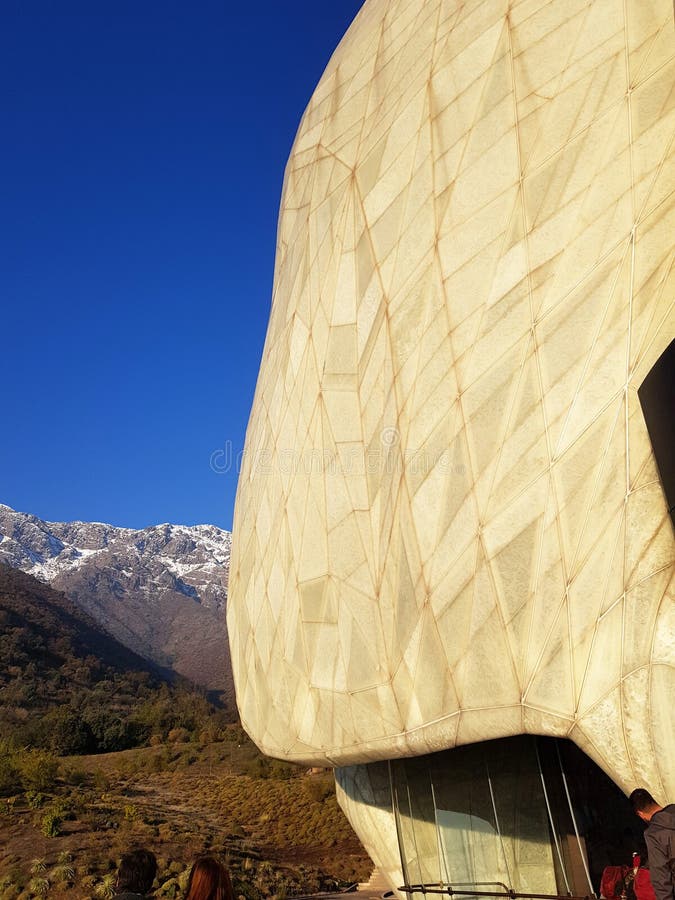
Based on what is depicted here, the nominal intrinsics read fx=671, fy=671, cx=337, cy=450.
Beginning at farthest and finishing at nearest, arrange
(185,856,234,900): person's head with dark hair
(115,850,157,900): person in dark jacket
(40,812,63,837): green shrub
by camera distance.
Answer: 1. (40,812,63,837): green shrub
2. (115,850,157,900): person in dark jacket
3. (185,856,234,900): person's head with dark hair

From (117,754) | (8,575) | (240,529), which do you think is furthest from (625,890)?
(8,575)

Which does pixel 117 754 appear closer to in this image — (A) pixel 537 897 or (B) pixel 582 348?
(A) pixel 537 897

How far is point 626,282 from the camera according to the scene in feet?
21.7

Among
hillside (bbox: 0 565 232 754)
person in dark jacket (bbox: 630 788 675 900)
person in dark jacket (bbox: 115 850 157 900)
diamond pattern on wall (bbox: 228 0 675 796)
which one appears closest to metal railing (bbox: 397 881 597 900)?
diamond pattern on wall (bbox: 228 0 675 796)

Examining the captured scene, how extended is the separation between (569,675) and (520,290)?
161 inches

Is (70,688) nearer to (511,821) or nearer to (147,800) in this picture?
(147,800)

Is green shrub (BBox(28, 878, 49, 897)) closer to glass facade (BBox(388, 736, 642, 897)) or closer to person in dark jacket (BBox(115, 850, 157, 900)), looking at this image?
glass facade (BBox(388, 736, 642, 897))

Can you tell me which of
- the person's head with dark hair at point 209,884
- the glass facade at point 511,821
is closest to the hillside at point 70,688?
the glass facade at point 511,821

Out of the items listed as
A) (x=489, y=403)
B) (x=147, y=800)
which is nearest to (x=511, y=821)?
(x=489, y=403)

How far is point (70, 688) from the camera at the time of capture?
237 feet

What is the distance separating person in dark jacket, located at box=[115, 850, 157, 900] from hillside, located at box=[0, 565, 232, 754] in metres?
49.8

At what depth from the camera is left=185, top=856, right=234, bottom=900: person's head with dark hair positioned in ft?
11.5

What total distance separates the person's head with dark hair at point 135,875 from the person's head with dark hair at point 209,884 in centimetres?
31

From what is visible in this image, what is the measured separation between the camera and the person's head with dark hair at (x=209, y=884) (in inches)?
138
